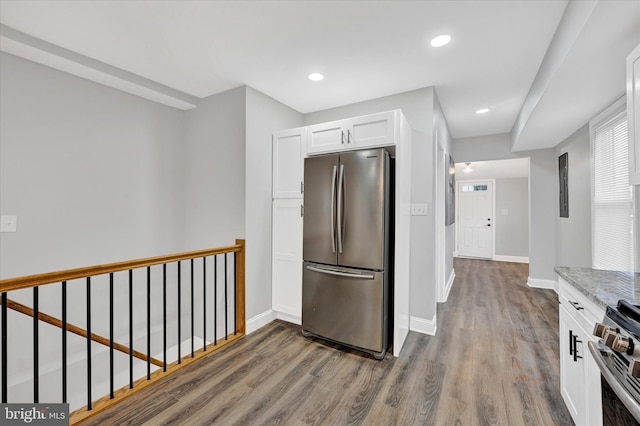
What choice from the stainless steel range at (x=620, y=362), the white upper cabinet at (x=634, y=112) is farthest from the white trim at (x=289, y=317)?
the white upper cabinet at (x=634, y=112)

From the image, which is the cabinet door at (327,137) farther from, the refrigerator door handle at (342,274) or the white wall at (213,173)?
the refrigerator door handle at (342,274)

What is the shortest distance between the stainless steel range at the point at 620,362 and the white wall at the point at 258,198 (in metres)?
2.60

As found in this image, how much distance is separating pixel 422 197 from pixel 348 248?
105 centimetres

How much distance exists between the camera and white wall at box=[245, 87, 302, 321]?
2.90m

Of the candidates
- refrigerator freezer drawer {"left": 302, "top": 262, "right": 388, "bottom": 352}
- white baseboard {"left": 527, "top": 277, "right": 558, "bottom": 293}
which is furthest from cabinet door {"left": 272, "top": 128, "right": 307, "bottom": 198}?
white baseboard {"left": 527, "top": 277, "right": 558, "bottom": 293}

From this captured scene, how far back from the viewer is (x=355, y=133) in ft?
8.46

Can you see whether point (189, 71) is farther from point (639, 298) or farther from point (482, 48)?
point (639, 298)

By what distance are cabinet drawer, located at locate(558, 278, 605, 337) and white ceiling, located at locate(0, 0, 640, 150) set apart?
4.62 feet

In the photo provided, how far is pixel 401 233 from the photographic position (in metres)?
2.45

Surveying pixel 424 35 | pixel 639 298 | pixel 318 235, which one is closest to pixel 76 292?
pixel 318 235

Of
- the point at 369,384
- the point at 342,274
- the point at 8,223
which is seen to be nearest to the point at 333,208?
the point at 342,274

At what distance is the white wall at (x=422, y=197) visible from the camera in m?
2.85

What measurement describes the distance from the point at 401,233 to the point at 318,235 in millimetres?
768

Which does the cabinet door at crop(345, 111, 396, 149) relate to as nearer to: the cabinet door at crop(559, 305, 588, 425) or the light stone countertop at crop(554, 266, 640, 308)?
the light stone countertop at crop(554, 266, 640, 308)
